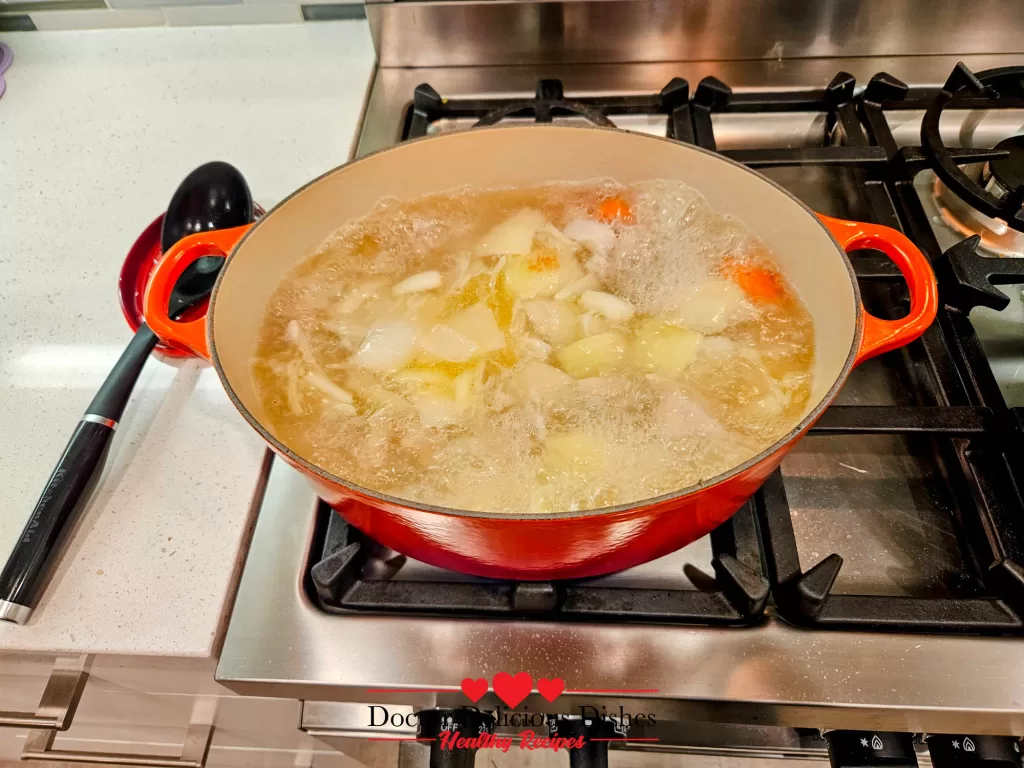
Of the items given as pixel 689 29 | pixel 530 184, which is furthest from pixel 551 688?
pixel 689 29

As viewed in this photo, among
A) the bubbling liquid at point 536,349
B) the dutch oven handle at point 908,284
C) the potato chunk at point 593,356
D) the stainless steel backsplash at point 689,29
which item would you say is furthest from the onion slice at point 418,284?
the stainless steel backsplash at point 689,29

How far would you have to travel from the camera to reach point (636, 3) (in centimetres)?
93

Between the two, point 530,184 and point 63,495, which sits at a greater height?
point 530,184

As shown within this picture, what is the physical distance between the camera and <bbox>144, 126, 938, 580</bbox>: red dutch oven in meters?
0.43

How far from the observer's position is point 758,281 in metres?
0.66

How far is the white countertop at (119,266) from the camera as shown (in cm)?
56

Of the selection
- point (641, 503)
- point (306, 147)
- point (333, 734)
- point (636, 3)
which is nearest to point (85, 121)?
point (306, 147)

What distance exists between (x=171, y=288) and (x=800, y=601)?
57cm

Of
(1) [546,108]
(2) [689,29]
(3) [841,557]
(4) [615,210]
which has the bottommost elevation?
(3) [841,557]

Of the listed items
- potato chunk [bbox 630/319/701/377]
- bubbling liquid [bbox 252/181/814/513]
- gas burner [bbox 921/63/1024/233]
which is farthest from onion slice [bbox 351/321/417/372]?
gas burner [bbox 921/63/1024/233]

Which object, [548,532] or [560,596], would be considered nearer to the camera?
[548,532]

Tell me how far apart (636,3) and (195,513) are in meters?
0.87

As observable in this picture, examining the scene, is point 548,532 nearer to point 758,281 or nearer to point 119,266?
point 758,281

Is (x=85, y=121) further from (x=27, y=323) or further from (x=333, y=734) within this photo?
(x=333, y=734)
